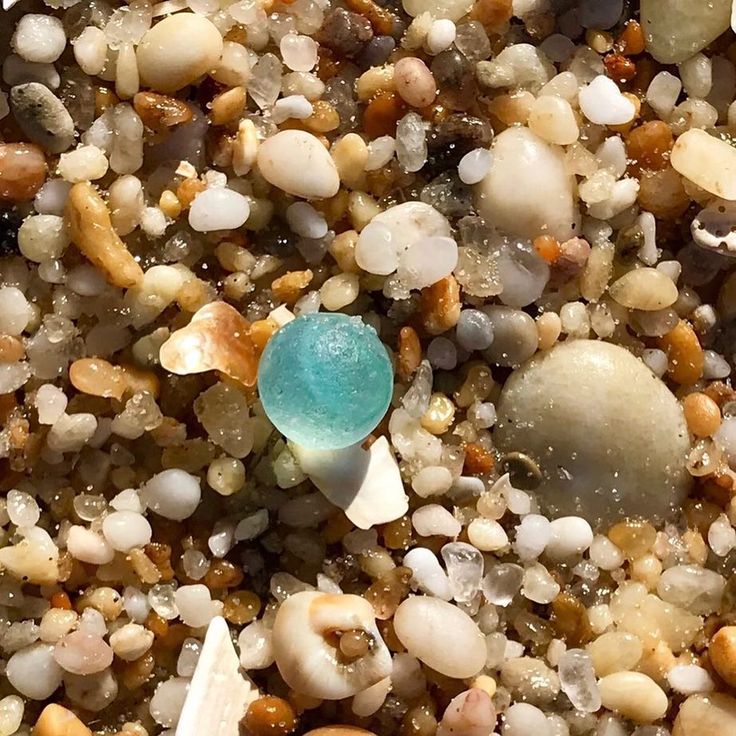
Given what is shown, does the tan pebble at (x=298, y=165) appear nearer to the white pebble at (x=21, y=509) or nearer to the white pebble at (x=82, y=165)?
the white pebble at (x=82, y=165)

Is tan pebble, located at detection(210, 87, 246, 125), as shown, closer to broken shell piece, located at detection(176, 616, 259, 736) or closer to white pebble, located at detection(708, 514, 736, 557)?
broken shell piece, located at detection(176, 616, 259, 736)

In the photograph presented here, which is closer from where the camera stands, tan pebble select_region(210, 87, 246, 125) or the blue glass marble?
the blue glass marble

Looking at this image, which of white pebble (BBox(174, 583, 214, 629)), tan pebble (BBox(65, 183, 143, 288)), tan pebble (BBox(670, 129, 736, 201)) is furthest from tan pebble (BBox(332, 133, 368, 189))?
white pebble (BBox(174, 583, 214, 629))

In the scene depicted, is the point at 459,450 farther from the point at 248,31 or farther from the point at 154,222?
the point at 248,31

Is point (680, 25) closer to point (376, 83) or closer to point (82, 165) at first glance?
point (376, 83)

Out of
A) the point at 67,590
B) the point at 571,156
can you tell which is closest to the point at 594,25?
the point at 571,156

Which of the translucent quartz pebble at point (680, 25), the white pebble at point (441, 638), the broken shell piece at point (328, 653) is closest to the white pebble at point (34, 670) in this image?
the broken shell piece at point (328, 653)
